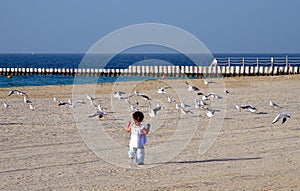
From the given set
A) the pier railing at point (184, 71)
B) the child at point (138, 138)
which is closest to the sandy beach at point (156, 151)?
the child at point (138, 138)

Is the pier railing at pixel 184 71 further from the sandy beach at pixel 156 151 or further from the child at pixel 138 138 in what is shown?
the child at pixel 138 138

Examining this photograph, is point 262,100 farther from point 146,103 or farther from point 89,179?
point 89,179

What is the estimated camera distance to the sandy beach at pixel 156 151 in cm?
866

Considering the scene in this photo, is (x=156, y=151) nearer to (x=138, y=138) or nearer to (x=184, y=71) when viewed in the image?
(x=138, y=138)

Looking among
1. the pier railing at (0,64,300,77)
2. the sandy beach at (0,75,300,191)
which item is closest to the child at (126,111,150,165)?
the sandy beach at (0,75,300,191)

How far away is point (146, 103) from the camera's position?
73.1ft

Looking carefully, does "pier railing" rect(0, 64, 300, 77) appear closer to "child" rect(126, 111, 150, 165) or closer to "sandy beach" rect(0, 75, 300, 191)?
"sandy beach" rect(0, 75, 300, 191)

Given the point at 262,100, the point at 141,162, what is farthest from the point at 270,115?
the point at 141,162

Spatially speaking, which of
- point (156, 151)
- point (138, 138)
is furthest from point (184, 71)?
point (138, 138)

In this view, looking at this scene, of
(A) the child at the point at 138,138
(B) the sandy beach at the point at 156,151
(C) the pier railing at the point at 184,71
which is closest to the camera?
(B) the sandy beach at the point at 156,151

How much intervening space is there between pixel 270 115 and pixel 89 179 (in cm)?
980

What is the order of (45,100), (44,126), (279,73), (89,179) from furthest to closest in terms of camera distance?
(279,73) < (45,100) < (44,126) < (89,179)

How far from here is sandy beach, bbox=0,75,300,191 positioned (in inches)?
341

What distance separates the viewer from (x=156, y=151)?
37.3ft
